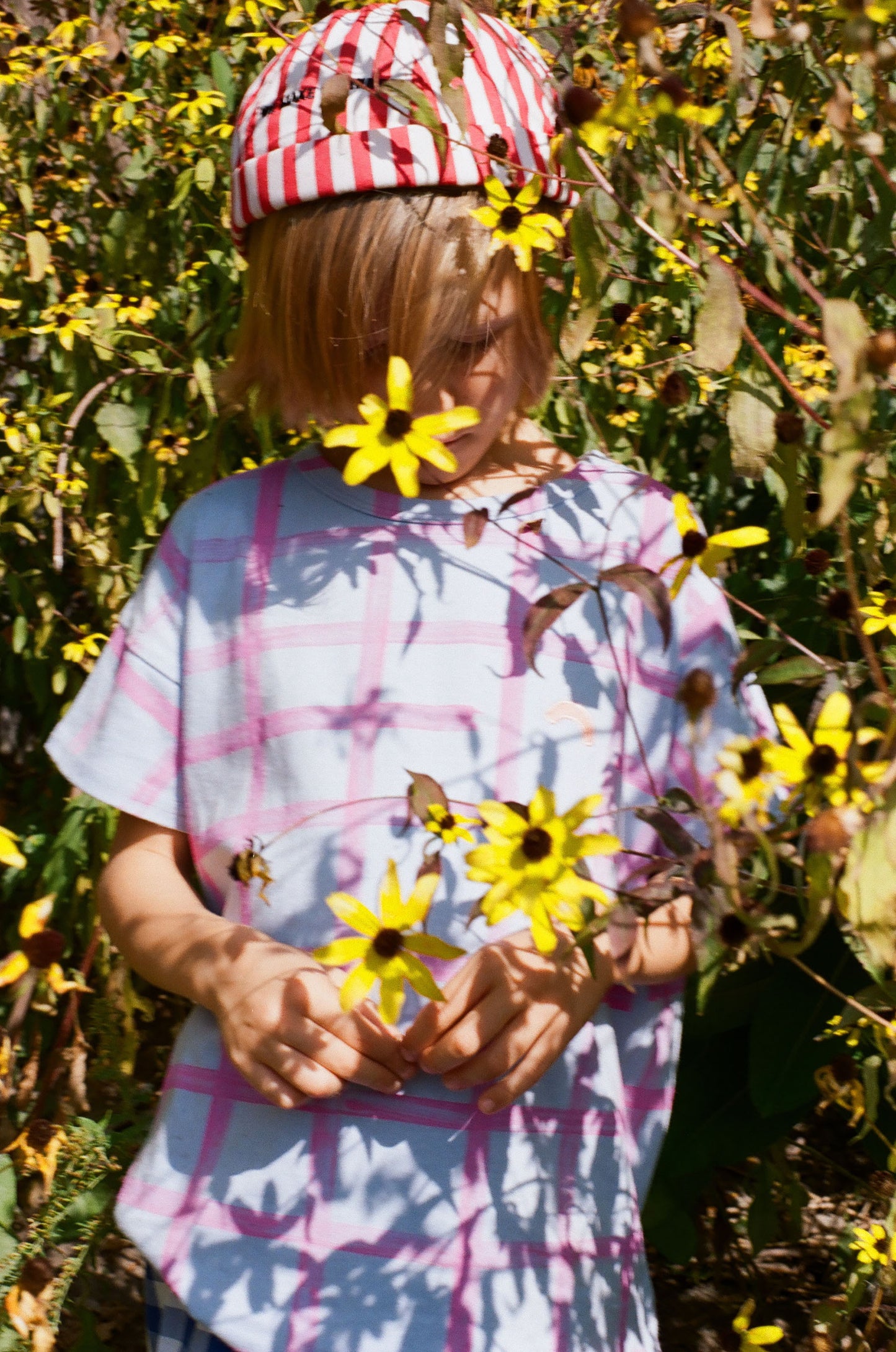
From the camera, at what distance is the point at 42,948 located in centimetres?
65

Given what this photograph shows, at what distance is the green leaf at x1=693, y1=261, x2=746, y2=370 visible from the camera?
666 mm

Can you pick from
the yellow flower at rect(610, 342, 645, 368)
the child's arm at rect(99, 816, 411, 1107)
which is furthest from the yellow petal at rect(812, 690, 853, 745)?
the yellow flower at rect(610, 342, 645, 368)

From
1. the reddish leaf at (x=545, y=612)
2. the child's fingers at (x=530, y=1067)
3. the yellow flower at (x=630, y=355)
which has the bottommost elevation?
the child's fingers at (x=530, y=1067)

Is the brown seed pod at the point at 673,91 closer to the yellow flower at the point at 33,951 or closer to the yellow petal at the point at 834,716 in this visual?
the yellow petal at the point at 834,716

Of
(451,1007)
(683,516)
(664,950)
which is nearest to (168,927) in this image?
(451,1007)

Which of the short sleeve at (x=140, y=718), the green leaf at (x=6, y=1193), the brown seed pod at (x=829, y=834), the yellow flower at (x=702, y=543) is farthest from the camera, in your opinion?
the green leaf at (x=6, y=1193)

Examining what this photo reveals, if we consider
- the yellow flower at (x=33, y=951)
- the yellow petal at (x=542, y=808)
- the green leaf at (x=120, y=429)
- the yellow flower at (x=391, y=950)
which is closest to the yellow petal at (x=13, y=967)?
the yellow flower at (x=33, y=951)

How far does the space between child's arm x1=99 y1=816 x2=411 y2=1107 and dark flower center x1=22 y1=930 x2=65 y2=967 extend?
19cm

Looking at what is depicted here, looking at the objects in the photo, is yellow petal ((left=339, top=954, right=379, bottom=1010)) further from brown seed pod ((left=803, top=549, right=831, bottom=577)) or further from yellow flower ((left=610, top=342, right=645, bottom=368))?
yellow flower ((left=610, top=342, right=645, bottom=368))

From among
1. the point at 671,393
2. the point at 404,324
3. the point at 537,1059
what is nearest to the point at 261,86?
the point at 404,324

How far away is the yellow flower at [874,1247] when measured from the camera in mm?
915

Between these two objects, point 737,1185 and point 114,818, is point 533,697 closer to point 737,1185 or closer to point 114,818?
point 114,818

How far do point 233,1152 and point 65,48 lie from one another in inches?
59.7

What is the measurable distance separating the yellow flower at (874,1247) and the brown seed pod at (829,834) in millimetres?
442
